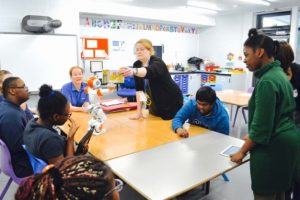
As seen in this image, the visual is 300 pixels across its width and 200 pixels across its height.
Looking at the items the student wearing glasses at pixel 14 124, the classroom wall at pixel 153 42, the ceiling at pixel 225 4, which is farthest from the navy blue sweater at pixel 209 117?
the classroom wall at pixel 153 42

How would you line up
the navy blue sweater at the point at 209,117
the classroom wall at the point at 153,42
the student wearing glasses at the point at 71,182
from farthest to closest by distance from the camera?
the classroom wall at the point at 153,42, the navy blue sweater at the point at 209,117, the student wearing glasses at the point at 71,182

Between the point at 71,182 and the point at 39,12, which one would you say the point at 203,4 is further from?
the point at 71,182

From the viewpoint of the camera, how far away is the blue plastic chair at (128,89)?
15.1ft

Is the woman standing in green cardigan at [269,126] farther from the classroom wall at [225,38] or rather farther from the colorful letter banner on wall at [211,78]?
the classroom wall at [225,38]

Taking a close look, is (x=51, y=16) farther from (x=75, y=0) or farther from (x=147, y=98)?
(x=147, y=98)

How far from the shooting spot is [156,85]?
2314 mm

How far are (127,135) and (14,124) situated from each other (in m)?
0.80

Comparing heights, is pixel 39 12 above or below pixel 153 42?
above

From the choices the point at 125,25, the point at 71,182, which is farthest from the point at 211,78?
the point at 71,182

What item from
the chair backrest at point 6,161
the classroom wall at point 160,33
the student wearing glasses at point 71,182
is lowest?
the chair backrest at point 6,161

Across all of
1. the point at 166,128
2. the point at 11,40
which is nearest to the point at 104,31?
the point at 11,40

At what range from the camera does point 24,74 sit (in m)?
4.28

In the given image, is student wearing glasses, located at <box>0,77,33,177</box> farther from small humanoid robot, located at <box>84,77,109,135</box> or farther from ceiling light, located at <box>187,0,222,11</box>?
ceiling light, located at <box>187,0,222,11</box>

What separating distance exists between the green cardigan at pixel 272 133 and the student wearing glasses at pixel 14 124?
4.96 ft
